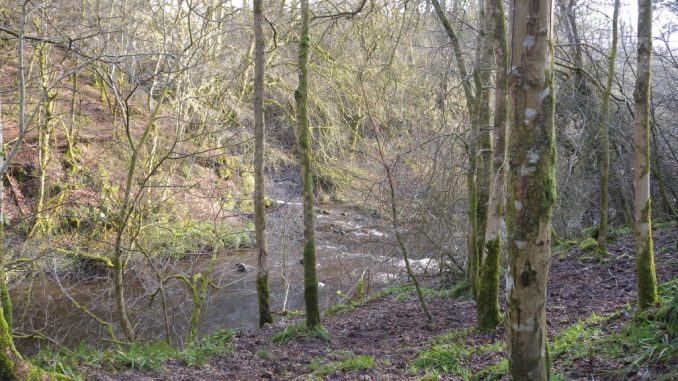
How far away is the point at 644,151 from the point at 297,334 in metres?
5.02

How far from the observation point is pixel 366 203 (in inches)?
428

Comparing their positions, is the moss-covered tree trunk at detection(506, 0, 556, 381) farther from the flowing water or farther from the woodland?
the flowing water

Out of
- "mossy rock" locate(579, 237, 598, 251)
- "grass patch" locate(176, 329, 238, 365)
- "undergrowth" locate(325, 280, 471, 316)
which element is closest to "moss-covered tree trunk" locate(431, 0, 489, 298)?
"undergrowth" locate(325, 280, 471, 316)

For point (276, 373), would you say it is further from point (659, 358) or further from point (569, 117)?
point (569, 117)

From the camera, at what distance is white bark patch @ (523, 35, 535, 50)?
2.82m

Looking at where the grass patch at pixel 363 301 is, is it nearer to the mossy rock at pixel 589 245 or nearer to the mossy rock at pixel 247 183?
the mossy rock at pixel 589 245

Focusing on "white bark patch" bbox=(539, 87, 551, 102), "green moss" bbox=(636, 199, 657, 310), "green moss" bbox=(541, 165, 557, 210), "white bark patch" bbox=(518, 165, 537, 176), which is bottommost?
"green moss" bbox=(636, 199, 657, 310)

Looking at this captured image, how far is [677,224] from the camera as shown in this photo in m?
9.92

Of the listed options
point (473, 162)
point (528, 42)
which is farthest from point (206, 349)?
point (528, 42)

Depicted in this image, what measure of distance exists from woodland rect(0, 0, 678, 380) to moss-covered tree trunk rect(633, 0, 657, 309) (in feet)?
0.06

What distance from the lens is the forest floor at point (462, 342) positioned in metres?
4.18

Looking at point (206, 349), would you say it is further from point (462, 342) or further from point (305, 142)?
point (462, 342)

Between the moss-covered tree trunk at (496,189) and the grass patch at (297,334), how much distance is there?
2283 mm

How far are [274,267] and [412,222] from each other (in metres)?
6.13
